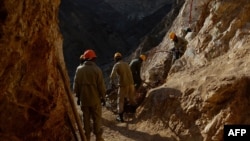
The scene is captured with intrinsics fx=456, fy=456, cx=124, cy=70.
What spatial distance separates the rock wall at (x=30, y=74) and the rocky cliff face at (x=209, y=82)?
2967 mm

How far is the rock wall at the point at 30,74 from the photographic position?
22.1ft

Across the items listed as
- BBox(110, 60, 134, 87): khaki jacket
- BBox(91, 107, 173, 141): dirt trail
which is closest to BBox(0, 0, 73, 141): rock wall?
BBox(91, 107, 173, 141): dirt trail

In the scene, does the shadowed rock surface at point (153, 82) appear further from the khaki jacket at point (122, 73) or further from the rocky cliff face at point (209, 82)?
the khaki jacket at point (122, 73)

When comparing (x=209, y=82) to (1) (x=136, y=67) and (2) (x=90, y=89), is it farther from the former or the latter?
(1) (x=136, y=67)

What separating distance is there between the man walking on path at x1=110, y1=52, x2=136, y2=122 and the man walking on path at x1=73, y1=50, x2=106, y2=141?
6.47 ft

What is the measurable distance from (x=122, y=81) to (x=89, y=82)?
2441mm

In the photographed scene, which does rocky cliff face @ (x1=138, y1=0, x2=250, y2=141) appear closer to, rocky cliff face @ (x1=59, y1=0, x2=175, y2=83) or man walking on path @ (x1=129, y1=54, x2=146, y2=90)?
man walking on path @ (x1=129, y1=54, x2=146, y2=90)

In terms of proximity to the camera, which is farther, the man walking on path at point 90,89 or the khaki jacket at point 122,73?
the khaki jacket at point 122,73

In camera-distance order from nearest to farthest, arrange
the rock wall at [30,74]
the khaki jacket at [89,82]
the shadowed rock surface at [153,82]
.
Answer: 1. the rock wall at [30,74]
2. the shadowed rock surface at [153,82]
3. the khaki jacket at [89,82]

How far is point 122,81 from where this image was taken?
11.6 meters

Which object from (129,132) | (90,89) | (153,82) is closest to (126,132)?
(129,132)

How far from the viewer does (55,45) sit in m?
8.09

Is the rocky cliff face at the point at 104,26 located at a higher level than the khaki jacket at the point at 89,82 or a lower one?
higher

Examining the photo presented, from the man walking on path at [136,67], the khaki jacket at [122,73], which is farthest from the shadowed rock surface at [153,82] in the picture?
the man walking on path at [136,67]
